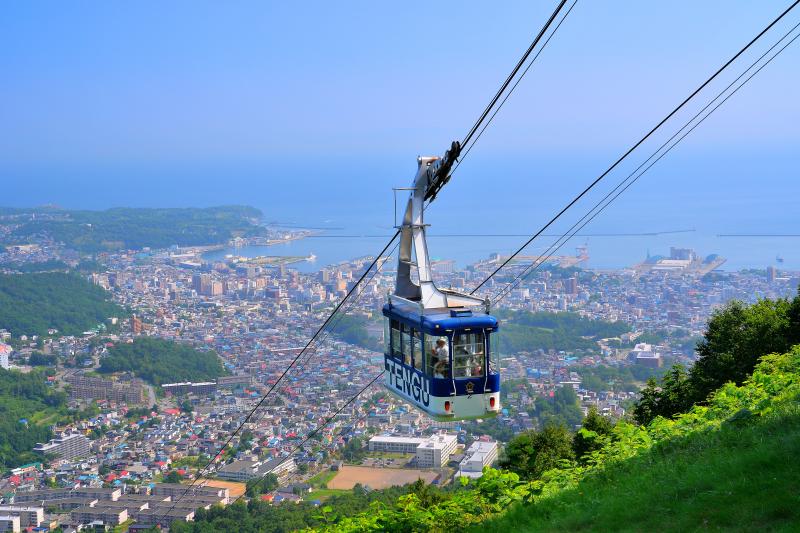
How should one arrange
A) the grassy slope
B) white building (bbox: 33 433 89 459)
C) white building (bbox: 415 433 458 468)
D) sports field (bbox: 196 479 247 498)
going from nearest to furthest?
the grassy slope < white building (bbox: 415 433 458 468) < sports field (bbox: 196 479 247 498) < white building (bbox: 33 433 89 459)

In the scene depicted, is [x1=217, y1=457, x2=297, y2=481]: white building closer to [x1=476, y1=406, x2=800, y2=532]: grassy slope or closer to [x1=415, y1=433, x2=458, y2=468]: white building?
[x1=415, y1=433, x2=458, y2=468]: white building

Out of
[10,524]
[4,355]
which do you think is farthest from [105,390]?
[10,524]

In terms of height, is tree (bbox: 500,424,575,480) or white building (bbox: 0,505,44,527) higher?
tree (bbox: 500,424,575,480)

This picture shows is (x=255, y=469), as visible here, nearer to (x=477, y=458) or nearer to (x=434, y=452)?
(x=434, y=452)

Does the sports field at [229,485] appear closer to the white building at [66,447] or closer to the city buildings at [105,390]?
the white building at [66,447]

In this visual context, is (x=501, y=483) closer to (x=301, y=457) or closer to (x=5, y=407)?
(x=301, y=457)

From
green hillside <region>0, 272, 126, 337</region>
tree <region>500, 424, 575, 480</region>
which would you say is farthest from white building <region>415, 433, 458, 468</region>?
green hillside <region>0, 272, 126, 337</region>

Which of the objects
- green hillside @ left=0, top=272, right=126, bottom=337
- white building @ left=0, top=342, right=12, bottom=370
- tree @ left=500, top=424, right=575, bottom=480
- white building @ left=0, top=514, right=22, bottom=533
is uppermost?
tree @ left=500, top=424, right=575, bottom=480

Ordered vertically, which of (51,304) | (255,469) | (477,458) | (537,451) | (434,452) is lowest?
(255,469)
